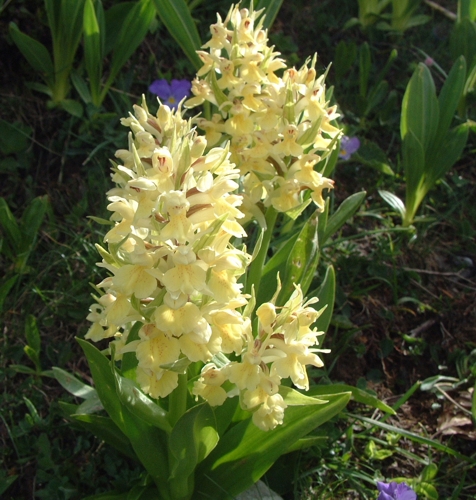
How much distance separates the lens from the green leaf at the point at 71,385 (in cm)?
176

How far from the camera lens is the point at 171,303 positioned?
47.4 inches

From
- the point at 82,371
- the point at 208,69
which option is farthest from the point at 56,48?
the point at 82,371

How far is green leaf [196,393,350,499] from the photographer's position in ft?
5.08

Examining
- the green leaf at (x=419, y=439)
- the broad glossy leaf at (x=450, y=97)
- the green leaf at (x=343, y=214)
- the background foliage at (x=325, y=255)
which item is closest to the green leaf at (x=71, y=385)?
the background foliage at (x=325, y=255)

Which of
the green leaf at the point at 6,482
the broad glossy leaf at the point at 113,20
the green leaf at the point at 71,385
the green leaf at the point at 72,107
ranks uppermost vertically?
the broad glossy leaf at the point at 113,20

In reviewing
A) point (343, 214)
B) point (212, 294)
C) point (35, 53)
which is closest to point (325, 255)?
point (343, 214)

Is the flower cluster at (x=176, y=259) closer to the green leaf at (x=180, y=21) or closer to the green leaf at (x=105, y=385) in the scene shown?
the green leaf at (x=105, y=385)

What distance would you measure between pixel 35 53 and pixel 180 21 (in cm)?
63

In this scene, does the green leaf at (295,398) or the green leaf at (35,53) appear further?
the green leaf at (35,53)

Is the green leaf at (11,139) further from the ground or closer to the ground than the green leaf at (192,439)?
closer to the ground

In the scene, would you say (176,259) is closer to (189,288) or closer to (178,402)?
(189,288)

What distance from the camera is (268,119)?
1757 millimetres

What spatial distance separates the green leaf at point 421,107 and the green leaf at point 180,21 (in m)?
0.90

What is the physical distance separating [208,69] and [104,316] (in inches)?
34.0
